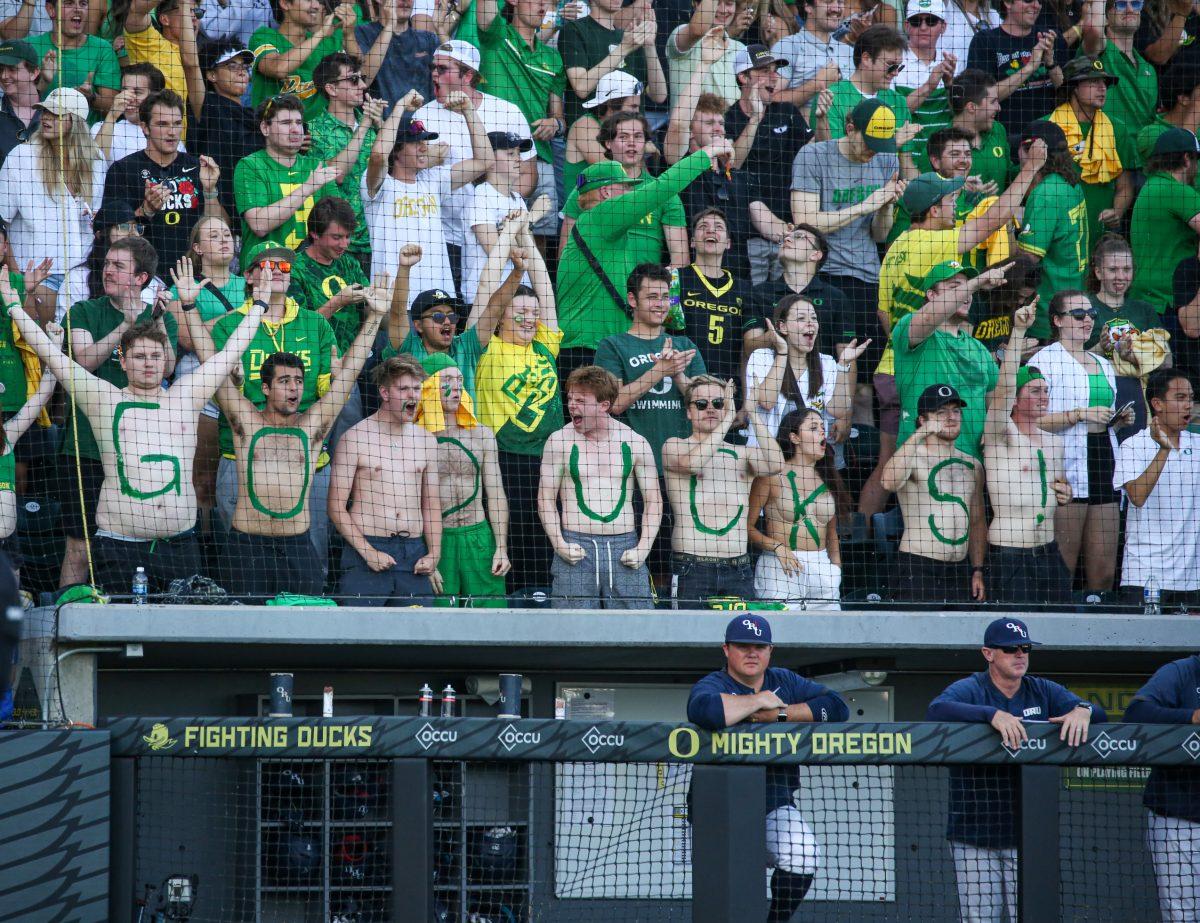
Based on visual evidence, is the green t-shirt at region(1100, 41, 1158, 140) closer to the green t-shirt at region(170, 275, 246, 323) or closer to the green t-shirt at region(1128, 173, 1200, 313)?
the green t-shirt at region(1128, 173, 1200, 313)

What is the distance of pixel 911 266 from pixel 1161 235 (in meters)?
2.00

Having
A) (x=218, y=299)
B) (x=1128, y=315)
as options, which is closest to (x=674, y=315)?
(x=218, y=299)

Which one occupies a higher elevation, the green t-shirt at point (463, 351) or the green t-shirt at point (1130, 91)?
the green t-shirt at point (1130, 91)

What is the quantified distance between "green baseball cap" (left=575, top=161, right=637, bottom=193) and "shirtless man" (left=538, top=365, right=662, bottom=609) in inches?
63.0

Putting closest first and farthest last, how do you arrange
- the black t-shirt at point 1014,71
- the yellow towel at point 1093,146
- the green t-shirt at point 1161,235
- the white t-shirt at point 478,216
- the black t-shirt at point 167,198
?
the black t-shirt at point 167,198 → the white t-shirt at point 478,216 → the green t-shirt at point 1161,235 → the yellow towel at point 1093,146 → the black t-shirt at point 1014,71

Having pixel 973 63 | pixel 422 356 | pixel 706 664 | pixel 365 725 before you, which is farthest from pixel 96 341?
pixel 973 63

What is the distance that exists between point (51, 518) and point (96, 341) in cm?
95

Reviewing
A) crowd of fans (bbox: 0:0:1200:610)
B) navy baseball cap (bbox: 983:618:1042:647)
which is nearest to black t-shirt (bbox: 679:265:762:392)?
crowd of fans (bbox: 0:0:1200:610)

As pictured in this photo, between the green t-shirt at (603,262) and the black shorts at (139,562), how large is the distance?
2614 mm

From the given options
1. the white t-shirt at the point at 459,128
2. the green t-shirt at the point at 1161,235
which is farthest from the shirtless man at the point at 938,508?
the white t-shirt at the point at 459,128

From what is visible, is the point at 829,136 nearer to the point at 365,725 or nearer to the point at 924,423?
the point at 924,423

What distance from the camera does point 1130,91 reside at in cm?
1126

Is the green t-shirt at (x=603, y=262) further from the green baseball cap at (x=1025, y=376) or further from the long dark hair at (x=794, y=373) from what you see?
the green baseball cap at (x=1025, y=376)

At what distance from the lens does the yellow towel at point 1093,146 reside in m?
10.8
